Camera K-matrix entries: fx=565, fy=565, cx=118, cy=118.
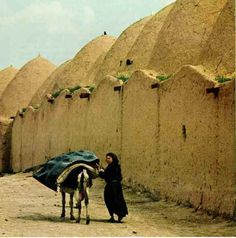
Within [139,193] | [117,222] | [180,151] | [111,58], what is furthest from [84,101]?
[117,222]

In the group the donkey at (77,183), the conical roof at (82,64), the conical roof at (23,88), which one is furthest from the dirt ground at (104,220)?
the conical roof at (23,88)

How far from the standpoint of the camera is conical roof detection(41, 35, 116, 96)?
911 inches

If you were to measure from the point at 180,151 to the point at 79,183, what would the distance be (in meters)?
2.75

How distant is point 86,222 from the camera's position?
8469mm

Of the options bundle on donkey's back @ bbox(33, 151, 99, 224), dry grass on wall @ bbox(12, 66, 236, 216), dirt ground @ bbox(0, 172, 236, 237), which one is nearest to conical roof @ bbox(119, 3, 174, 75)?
dry grass on wall @ bbox(12, 66, 236, 216)

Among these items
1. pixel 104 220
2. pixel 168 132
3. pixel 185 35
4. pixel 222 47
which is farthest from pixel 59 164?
pixel 185 35

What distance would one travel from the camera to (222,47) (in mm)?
11039

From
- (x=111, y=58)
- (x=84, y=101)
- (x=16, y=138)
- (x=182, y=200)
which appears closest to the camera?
(x=182, y=200)

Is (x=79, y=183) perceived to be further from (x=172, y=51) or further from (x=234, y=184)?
(x=172, y=51)

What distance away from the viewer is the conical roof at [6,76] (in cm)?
3216

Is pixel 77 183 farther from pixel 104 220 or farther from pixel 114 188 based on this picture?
pixel 104 220

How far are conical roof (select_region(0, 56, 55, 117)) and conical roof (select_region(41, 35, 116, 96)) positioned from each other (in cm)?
428

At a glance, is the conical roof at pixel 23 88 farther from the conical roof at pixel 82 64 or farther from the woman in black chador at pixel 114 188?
the woman in black chador at pixel 114 188

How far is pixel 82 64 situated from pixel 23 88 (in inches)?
248
